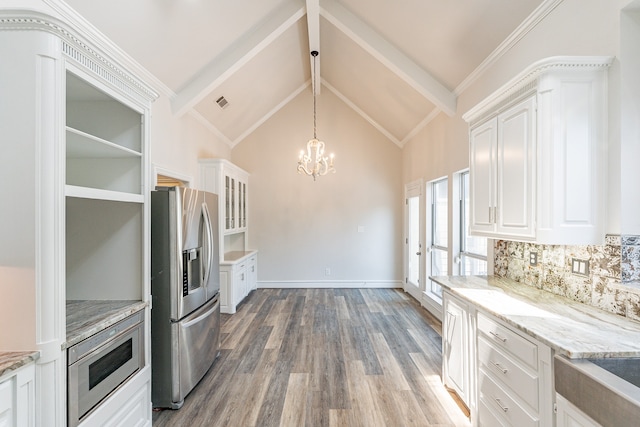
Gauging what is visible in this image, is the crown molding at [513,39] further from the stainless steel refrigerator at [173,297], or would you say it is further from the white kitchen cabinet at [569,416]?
the stainless steel refrigerator at [173,297]

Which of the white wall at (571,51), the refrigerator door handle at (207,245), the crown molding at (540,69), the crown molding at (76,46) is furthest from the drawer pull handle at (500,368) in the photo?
the crown molding at (76,46)

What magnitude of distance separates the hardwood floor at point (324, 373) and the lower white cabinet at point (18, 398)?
1164mm

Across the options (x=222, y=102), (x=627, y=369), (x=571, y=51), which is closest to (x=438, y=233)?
(x=571, y=51)

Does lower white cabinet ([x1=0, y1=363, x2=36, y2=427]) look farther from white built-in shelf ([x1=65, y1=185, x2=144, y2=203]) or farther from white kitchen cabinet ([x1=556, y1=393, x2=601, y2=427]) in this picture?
white kitchen cabinet ([x1=556, y1=393, x2=601, y2=427])

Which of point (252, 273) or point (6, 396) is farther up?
point (6, 396)

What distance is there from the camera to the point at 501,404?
1.70 meters

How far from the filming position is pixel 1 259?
1276 mm

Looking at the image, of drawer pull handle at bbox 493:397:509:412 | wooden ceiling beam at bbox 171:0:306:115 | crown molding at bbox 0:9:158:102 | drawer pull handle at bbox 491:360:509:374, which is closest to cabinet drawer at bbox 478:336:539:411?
drawer pull handle at bbox 491:360:509:374

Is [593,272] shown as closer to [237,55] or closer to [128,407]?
[128,407]

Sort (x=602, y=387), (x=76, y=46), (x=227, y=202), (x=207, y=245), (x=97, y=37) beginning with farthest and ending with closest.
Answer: (x=227, y=202), (x=207, y=245), (x=97, y=37), (x=76, y=46), (x=602, y=387)

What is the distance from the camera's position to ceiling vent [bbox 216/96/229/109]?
4461 millimetres

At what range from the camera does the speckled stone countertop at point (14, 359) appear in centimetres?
115

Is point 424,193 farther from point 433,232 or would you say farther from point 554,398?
point 554,398

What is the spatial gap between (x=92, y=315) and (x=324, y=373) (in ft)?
6.49
